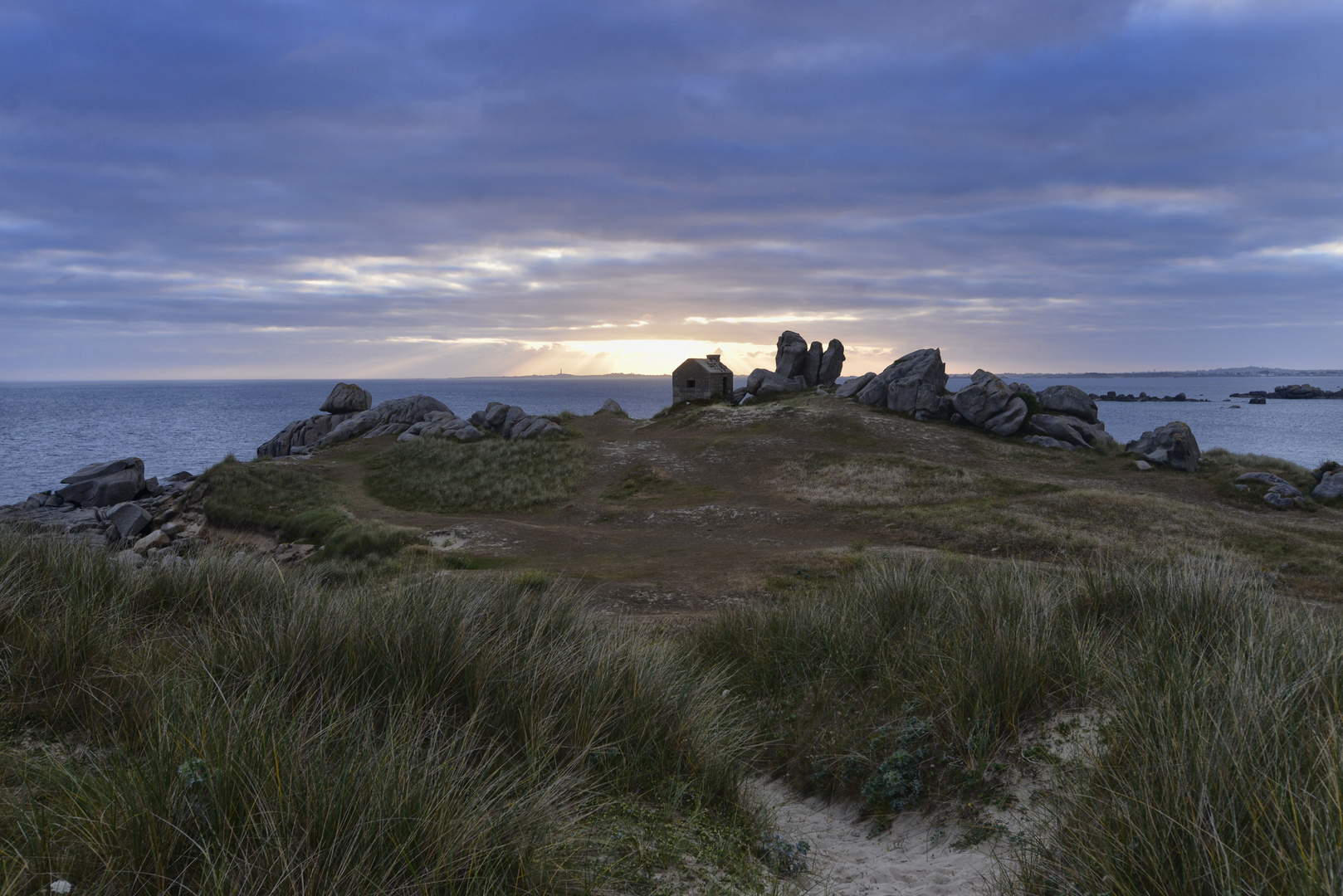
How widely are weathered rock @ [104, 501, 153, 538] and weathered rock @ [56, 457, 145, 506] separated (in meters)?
3.95

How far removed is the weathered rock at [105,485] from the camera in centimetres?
3338

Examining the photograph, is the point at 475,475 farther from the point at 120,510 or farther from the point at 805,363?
the point at 805,363

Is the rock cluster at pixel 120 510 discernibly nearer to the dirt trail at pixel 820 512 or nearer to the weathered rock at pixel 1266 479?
the dirt trail at pixel 820 512

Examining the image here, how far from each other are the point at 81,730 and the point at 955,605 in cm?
714

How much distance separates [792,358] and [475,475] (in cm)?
3146

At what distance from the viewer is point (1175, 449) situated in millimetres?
33812

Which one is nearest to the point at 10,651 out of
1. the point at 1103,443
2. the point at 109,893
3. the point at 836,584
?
the point at 109,893

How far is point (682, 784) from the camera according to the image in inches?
178

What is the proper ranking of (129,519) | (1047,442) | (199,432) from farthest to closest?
(199,432) → (1047,442) → (129,519)

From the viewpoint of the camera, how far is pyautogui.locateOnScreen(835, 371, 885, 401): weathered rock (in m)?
49.3

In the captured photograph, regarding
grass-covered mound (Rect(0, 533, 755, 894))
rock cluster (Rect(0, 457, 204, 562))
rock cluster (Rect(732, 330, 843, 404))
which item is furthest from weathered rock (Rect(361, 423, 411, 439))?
grass-covered mound (Rect(0, 533, 755, 894))

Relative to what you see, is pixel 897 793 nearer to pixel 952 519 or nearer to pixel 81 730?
pixel 81 730

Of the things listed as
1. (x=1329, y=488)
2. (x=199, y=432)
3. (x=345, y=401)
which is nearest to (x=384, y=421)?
(x=345, y=401)

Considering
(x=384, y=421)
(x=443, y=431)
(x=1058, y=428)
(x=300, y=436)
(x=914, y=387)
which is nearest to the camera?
(x=1058, y=428)
